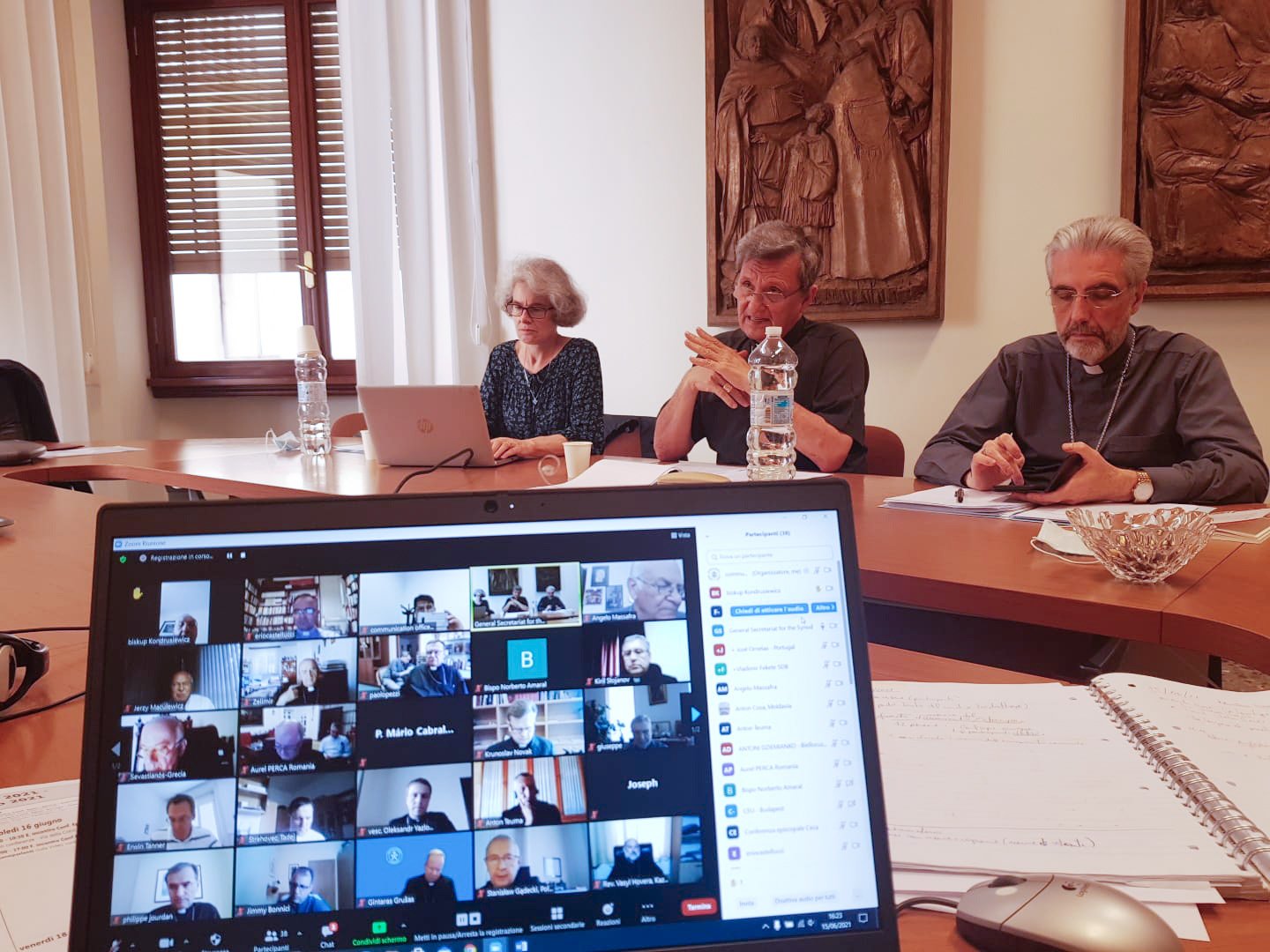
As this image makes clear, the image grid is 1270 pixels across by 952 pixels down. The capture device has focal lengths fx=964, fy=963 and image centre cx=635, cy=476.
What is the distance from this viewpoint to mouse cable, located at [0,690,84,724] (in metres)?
0.85

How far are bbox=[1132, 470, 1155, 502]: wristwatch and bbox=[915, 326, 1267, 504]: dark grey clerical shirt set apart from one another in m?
0.05

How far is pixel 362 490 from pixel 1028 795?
1.61m

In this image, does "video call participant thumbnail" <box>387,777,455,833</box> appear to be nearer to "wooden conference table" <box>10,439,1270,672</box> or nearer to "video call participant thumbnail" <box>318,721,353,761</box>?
"video call participant thumbnail" <box>318,721,353,761</box>

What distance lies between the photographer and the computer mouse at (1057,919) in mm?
471

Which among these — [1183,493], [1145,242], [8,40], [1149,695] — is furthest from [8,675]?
[8,40]

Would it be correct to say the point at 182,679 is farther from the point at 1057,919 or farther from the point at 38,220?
the point at 38,220

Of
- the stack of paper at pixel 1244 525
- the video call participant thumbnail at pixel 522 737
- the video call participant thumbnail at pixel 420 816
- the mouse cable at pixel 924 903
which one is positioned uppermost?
the video call participant thumbnail at pixel 522 737

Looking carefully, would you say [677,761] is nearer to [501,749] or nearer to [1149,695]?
[501,749]

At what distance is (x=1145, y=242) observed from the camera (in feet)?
6.91

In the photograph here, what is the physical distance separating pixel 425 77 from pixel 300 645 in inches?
161

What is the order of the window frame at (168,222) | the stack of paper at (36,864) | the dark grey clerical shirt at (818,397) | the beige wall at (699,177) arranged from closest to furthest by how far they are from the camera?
1. the stack of paper at (36,864)
2. the dark grey clerical shirt at (818,397)
3. the beige wall at (699,177)
4. the window frame at (168,222)

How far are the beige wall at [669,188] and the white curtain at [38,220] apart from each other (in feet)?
0.74

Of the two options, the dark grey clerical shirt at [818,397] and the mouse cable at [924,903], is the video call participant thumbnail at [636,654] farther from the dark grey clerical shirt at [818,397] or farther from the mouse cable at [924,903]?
the dark grey clerical shirt at [818,397]

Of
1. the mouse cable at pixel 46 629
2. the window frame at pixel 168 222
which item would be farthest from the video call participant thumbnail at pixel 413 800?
the window frame at pixel 168 222
